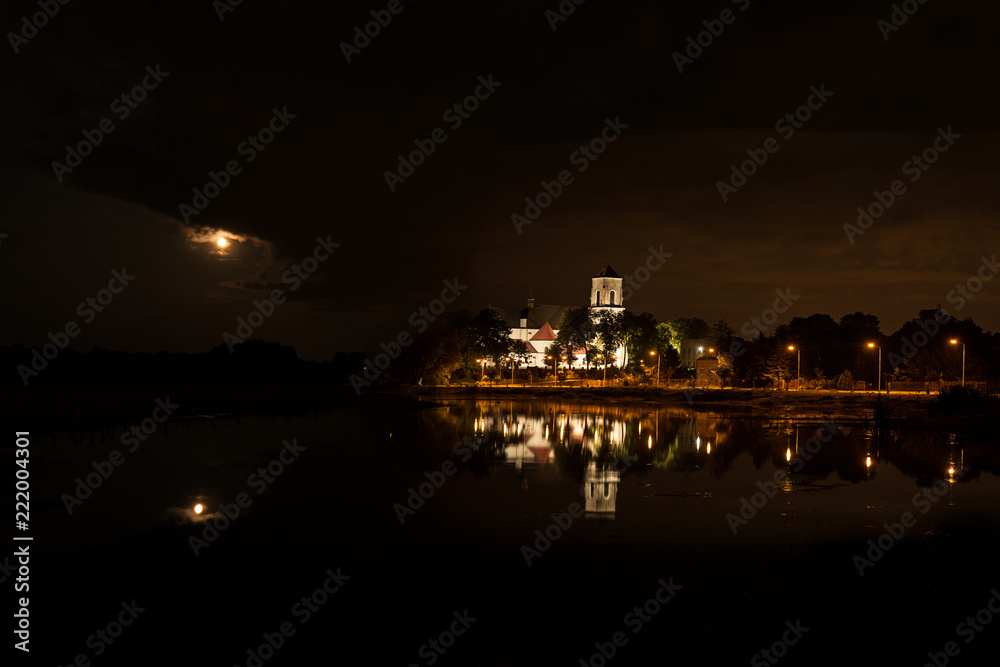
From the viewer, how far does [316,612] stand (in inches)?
400

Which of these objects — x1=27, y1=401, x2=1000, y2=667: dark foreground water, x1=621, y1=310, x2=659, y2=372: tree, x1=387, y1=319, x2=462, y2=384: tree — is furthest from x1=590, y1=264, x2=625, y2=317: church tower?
x1=27, y1=401, x2=1000, y2=667: dark foreground water

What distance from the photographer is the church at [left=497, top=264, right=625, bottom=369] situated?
Result: 130250 millimetres

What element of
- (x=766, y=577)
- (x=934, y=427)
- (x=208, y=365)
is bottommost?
(x=766, y=577)

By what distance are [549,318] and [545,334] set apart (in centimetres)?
1980

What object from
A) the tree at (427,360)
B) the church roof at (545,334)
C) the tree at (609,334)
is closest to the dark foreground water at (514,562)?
the tree at (427,360)

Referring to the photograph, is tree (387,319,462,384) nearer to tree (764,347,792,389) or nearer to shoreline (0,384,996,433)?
shoreline (0,384,996,433)

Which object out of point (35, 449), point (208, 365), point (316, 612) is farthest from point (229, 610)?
point (208, 365)

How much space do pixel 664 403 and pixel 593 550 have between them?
2364 inches

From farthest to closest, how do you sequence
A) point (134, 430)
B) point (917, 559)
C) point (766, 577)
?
1. point (134, 430)
2. point (917, 559)
3. point (766, 577)

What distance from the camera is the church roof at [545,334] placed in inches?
6206

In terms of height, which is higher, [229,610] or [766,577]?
[766,577]

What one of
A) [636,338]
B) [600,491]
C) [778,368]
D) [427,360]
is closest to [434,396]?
[427,360]

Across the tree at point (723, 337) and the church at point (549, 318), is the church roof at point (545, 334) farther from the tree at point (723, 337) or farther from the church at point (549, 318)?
the tree at point (723, 337)

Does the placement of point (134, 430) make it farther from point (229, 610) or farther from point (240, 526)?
point (229, 610)
